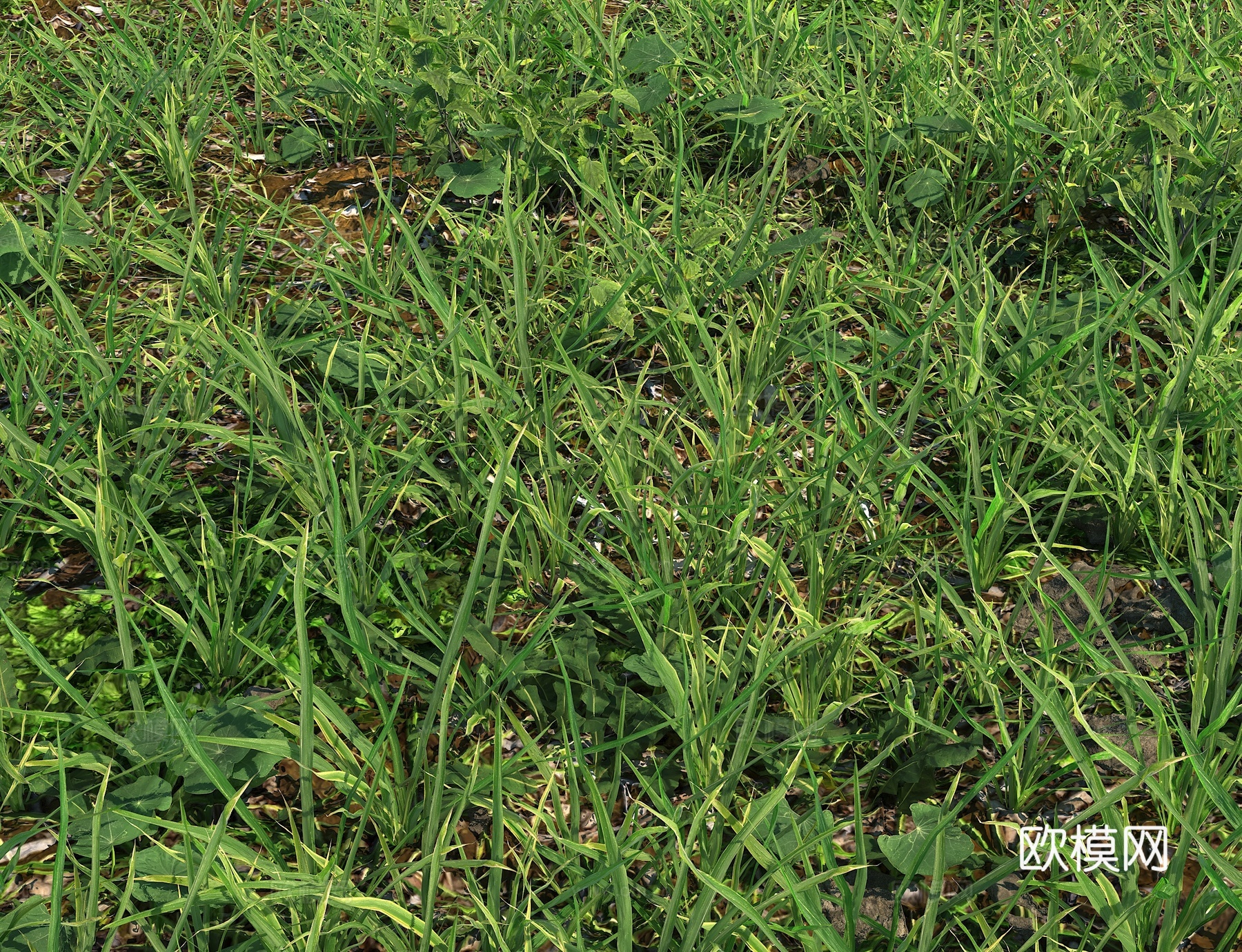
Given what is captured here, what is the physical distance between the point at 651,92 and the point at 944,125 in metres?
0.72

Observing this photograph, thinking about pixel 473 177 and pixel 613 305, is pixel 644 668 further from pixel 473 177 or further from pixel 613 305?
pixel 473 177

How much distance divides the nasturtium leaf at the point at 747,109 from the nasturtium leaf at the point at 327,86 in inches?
37.5

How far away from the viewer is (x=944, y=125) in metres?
2.68

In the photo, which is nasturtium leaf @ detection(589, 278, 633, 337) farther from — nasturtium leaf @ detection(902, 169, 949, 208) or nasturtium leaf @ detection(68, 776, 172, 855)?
nasturtium leaf @ detection(68, 776, 172, 855)

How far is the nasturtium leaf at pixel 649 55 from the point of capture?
9.48 feet

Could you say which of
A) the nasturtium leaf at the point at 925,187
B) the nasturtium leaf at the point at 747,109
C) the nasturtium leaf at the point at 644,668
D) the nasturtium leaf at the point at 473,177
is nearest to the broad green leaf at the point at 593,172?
the nasturtium leaf at the point at 473,177

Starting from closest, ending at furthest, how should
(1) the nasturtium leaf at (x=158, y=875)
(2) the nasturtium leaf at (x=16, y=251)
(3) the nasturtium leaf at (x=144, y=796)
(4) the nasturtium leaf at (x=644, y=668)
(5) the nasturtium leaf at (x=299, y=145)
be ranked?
(1) the nasturtium leaf at (x=158, y=875) < (3) the nasturtium leaf at (x=144, y=796) < (4) the nasturtium leaf at (x=644, y=668) < (2) the nasturtium leaf at (x=16, y=251) < (5) the nasturtium leaf at (x=299, y=145)

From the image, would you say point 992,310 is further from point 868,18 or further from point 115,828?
point 115,828

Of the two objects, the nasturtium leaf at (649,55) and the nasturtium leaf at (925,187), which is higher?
the nasturtium leaf at (649,55)

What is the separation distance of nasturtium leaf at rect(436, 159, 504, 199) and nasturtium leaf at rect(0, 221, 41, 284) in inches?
35.5

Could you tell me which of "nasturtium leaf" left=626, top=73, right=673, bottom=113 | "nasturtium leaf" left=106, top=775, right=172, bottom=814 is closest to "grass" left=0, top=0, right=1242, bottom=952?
"nasturtium leaf" left=106, top=775, right=172, bottom=814

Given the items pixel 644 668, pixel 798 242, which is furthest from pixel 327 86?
pixel 644 668

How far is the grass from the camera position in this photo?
1.42m

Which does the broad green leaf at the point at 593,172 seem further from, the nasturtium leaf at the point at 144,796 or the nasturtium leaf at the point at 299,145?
the nasturtium leaf at the point at 144,796
